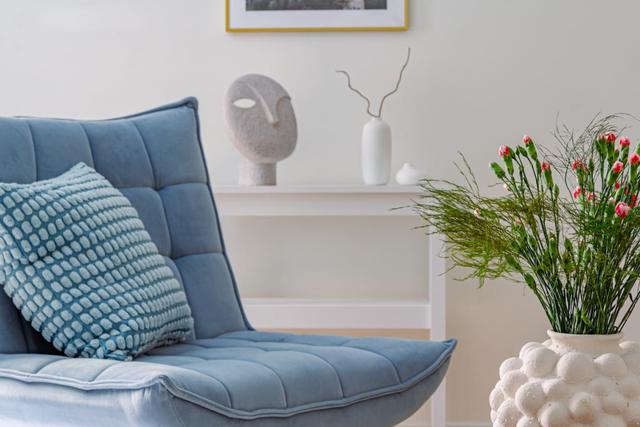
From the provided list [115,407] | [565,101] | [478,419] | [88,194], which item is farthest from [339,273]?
[115,407]

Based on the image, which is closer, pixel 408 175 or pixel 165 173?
pixel 165 173

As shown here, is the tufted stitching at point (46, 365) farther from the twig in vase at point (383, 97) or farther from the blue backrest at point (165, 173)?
the twig in vase at point (383, 97)

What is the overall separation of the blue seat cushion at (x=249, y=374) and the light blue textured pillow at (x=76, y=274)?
0.08m

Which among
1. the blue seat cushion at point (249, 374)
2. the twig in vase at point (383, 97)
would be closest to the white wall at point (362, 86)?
the twig in vase at point (383, 97)

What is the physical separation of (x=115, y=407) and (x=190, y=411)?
12 centimetres

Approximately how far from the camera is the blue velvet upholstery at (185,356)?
143 centimetres

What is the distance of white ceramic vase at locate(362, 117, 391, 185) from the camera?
2.82 metres

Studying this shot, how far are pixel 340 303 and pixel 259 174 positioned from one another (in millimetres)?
435

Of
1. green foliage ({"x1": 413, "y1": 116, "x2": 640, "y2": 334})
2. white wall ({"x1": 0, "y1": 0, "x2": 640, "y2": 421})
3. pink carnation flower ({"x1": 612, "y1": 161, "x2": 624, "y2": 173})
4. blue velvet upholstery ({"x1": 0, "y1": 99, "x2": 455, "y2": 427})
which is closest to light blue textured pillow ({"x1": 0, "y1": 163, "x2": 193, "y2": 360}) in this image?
blue velvet upholstery ({"x1": 0, "y1": 99, "x2": 455, "y2": 427})

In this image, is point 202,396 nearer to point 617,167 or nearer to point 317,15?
point 617,167

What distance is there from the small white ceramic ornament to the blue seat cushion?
35.8 inches

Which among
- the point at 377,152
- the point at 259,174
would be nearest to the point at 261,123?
the point at 259,174

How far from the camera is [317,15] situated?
299 centimetres

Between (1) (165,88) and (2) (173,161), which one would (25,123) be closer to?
(2) (173,161)
